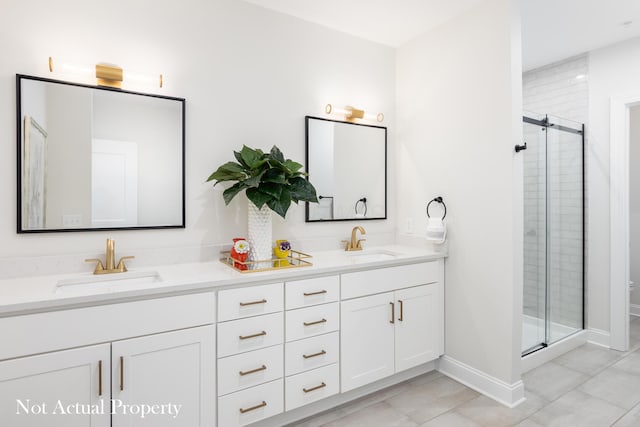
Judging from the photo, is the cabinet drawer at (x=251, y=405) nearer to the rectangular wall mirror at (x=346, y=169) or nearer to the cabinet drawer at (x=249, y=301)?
the cabinet drawer at (x=249, y=301)

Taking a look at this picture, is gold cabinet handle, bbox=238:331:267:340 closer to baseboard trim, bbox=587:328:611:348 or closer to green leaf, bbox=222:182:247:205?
green leaf, bbox=222:182:247:205

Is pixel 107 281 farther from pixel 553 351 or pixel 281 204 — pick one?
pixel 553 351

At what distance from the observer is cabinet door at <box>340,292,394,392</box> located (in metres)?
2.15

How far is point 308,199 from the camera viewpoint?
214 cm

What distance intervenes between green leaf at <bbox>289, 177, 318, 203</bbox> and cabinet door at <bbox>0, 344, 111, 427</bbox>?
1.19m

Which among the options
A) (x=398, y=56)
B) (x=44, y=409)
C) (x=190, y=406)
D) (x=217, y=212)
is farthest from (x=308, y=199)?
(x=398, y=56)

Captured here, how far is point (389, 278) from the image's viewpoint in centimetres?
233

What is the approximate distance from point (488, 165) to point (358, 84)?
1.20 m

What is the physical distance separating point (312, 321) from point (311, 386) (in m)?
0.37

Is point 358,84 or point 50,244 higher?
point 358,84

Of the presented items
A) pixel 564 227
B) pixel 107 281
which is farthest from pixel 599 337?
pixel 107 281

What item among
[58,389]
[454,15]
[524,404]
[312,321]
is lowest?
[524,404]

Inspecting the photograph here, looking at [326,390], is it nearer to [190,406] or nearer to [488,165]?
[190,406]

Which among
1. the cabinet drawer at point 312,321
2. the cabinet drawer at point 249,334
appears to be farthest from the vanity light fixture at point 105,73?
the cabinet drawer at point 312,321
